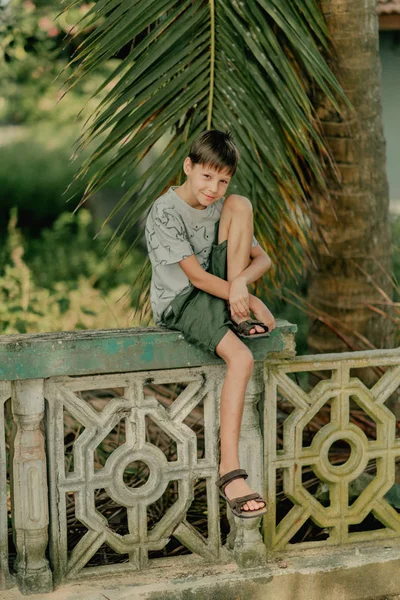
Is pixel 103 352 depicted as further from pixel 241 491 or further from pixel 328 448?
pixel 328 448

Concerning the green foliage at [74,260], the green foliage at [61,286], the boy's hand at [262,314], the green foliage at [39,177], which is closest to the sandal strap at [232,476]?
the boy's hand at [262,314]

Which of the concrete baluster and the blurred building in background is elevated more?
the blurred building in background

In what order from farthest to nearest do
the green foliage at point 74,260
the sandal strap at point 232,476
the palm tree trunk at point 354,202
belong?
the green foliage at point 74,260
the palm tree trunk at point 354,202
the sandal strap at point 232,476

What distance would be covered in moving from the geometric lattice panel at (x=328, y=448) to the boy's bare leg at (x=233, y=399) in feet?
0.77

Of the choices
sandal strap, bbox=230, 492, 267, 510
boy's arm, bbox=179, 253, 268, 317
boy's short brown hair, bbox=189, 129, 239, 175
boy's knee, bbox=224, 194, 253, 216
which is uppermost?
boy's short brown hair, bbox=189, 129, 239, 175

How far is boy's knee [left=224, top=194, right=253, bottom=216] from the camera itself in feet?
11.3

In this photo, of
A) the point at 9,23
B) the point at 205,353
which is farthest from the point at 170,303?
the point at 9,23

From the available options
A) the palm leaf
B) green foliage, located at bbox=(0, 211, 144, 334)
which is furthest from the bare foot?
green foliage, located at bbox=(0, 211, 144, 334)

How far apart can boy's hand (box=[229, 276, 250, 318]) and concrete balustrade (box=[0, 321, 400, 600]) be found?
0.43ft

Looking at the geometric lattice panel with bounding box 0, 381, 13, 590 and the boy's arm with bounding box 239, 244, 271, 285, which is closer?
the geometric lattice panel with bounding box 0, 381, 13, 590

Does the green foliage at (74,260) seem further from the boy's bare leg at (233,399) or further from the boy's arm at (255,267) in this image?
the boy's bare leg at (233,399)

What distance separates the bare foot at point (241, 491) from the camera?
3.20 meters

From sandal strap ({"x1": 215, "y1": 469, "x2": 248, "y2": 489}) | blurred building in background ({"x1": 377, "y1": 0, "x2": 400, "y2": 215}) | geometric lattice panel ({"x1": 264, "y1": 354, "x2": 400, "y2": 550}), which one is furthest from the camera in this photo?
blurred building in background ({"x1": 377, "y1": 0, "x2": 400, "y2": 215})

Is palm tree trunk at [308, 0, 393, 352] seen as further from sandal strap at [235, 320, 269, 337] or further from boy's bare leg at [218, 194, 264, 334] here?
sandal strap at [235, 320, 269, 337]
